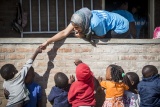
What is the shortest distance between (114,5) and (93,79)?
3436mm

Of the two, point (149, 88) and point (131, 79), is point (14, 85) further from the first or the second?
point (149, 88)

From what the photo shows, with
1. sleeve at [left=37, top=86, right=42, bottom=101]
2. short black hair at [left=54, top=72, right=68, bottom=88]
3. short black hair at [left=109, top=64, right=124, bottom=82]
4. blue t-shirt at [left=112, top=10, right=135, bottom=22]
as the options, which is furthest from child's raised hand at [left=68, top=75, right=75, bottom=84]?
blue t-shirt at [left=112, top=10, right=135, bottom=22]

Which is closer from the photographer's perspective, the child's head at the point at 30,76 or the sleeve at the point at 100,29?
the child's head at the point at 30,76

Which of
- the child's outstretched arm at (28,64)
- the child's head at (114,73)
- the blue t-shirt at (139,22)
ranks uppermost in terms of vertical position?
the blue t-shirt at (139,22)

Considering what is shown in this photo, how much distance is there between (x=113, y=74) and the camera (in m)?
5.01

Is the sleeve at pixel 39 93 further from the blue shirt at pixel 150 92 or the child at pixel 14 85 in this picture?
the blue shirt at pixel 150 92

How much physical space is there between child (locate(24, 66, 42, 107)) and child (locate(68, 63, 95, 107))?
0.61 meters

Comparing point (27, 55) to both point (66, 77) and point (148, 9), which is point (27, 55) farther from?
point (148, 9)

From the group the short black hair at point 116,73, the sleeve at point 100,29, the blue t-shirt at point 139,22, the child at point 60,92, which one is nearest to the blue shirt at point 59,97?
the child at point 60,92

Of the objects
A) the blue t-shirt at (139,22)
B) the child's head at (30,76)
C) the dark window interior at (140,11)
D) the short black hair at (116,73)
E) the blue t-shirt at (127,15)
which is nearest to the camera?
the short black hair at (116,73)

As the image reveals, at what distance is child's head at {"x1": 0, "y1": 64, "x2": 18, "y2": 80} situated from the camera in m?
4.93

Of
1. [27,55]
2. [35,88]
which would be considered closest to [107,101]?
[35,88]

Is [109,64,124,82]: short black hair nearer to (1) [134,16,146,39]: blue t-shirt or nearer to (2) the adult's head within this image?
(2) the adult's head

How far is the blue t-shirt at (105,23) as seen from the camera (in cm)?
529
